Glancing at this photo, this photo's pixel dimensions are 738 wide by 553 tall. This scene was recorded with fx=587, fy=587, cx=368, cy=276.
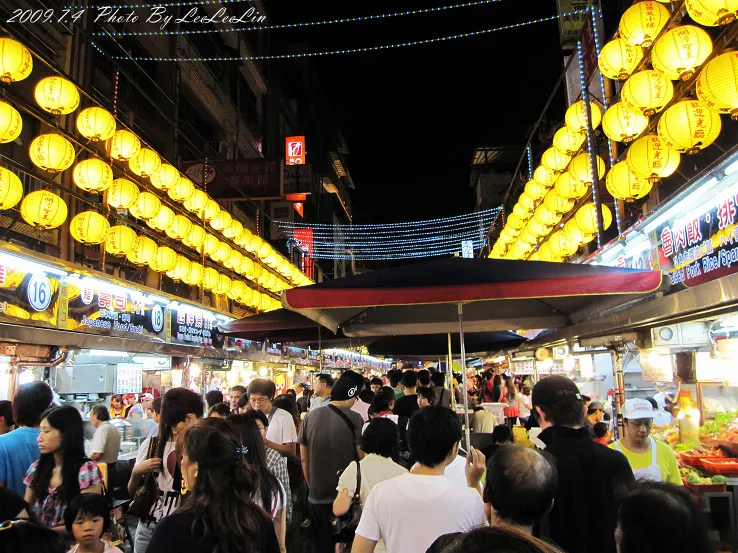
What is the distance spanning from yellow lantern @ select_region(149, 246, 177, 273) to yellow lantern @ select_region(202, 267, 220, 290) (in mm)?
2265

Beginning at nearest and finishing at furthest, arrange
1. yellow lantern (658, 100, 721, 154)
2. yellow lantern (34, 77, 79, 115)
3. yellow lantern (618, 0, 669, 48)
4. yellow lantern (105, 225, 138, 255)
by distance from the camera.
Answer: yellow lantern (658, 100, 721, 154)
yellow lantern (618, 0, 669, 48)
yellow lantern (34, 77, 79, 115)
yellow lantern (105, 225, 138, 255)

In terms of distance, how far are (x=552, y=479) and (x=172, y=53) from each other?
21.0 metres

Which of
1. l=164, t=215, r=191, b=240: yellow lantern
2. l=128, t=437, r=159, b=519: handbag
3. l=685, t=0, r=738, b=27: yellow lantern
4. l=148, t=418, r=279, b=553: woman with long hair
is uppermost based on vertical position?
l=685, t=0, r=738, b=27: yellow lantern

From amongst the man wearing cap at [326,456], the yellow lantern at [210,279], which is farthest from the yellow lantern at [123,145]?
the man wearing cap at [326,456]

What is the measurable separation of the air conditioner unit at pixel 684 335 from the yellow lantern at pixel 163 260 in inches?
398

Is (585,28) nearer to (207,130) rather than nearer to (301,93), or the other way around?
(207,130)

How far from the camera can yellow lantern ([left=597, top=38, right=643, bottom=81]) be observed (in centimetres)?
895

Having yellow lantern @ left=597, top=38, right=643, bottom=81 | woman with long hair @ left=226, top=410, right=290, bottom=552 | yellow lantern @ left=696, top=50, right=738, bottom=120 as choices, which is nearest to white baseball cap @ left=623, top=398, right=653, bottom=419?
woman with long hair @ left=226, top=410, right=290, bottom=552

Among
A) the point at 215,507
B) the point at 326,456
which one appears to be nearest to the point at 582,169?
the point at 326,456

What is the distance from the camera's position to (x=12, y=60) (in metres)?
8.41

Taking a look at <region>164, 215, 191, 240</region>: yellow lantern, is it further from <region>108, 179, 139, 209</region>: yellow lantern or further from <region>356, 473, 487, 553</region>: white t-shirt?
<region>356, 473, 487, 553</region>: white t-shirt

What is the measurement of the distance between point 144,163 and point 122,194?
1040mm

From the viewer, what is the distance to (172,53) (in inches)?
794

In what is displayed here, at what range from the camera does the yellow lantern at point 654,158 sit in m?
8.44
